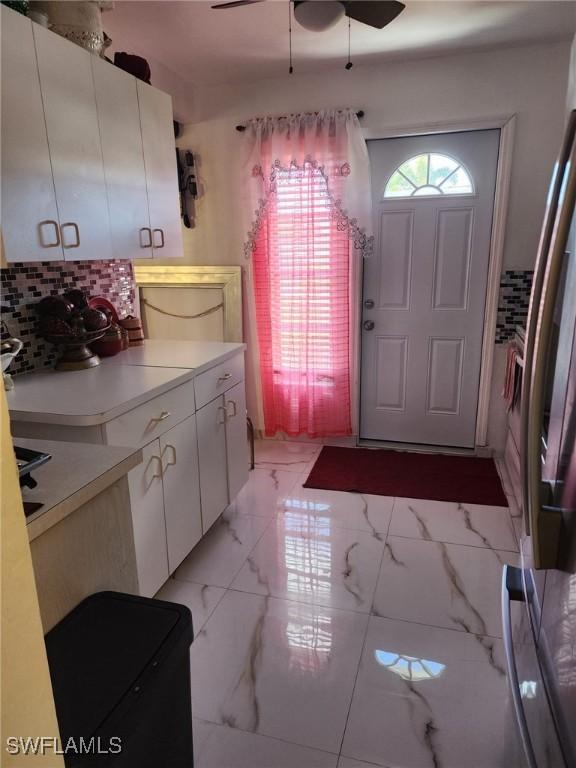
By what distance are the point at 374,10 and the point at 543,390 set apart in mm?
1792

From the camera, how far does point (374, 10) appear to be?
1.87 meters

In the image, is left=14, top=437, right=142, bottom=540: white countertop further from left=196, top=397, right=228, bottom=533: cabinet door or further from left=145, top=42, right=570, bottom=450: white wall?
left=145, top=42, right=570, bottom=450: white wall

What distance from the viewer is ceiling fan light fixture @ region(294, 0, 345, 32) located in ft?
5.71

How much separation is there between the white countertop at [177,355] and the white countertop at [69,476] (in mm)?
911

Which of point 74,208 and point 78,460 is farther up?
point 74,208

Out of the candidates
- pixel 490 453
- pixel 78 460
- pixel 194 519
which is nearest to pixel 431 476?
pixel 490 453

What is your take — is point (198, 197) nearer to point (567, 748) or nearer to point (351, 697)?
point (351, 697)

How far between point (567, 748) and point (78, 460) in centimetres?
106

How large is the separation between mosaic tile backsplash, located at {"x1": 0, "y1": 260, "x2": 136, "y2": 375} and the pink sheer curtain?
1214 millimetres

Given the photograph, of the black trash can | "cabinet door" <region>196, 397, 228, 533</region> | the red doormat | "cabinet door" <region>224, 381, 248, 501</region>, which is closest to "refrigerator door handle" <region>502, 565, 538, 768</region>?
the black trash can

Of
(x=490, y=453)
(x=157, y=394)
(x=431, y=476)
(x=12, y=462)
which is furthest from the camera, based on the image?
(x=490, y=453)

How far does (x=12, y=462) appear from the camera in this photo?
1.39 feet

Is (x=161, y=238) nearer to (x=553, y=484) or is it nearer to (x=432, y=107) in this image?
(x=432, y=107)

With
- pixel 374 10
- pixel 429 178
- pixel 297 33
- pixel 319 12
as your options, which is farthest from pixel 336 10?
pixel 429 178
